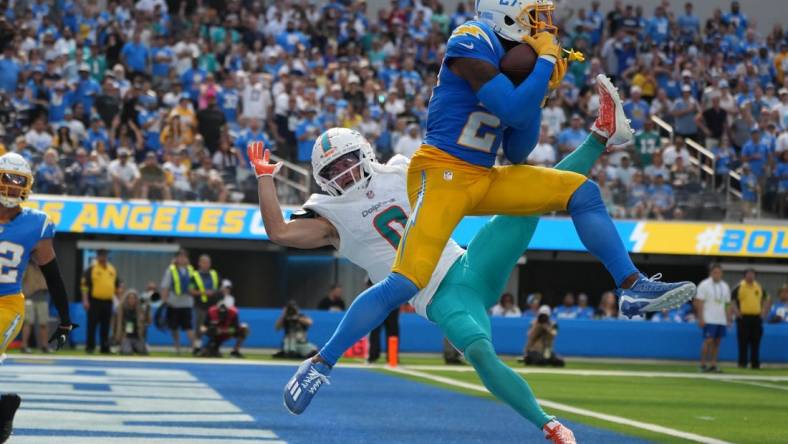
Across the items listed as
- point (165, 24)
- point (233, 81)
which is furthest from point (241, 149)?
point (165, 24)

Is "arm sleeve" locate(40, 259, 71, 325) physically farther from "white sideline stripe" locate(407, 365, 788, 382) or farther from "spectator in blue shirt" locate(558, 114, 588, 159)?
"spectator in blue shirt" locate(558, 114, 588, 159)

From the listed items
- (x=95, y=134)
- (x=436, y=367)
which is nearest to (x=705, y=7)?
(x=436, y=367)

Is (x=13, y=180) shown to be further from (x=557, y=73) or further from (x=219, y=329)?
(x=219, y=329)

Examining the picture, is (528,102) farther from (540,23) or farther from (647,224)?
(647,224)

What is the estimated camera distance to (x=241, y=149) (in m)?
22.2

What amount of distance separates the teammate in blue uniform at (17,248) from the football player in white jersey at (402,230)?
5.09 ft

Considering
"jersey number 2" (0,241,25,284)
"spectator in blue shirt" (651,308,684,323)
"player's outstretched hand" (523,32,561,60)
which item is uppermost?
"player's outstretched hand" (523,32,561,60)

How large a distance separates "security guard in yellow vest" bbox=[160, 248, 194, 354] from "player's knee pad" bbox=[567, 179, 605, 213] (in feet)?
46.5

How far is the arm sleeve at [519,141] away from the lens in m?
6.64

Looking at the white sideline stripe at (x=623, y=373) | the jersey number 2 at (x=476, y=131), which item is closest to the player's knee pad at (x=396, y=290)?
the jersey number 2 at (x=476, y=131)

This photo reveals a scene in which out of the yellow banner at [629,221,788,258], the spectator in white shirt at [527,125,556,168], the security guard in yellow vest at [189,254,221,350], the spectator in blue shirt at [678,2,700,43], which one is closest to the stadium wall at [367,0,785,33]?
the spectator in blue shirt at [678,2,700,43]

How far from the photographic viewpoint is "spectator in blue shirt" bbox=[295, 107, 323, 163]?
2250 cm

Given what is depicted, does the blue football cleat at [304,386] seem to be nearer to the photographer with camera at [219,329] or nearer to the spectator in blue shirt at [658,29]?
the photographer with camera at [219,329]

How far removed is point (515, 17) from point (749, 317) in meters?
15.9
